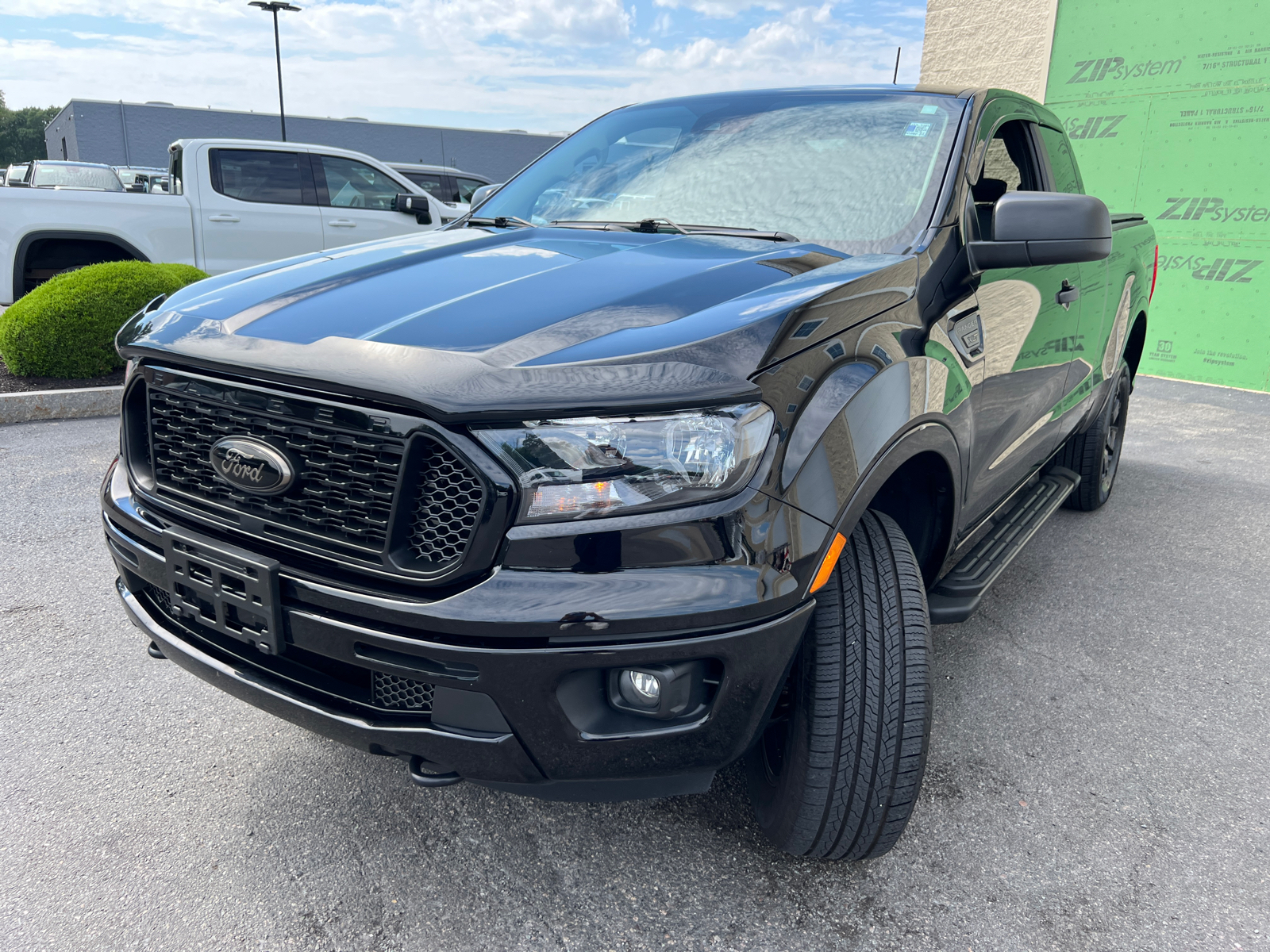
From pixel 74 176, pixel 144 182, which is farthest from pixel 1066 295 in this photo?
pixel 144 182

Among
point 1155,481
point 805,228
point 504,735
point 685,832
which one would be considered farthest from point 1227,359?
point 504,735

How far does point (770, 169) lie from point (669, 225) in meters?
0.35

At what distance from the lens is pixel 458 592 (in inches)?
56.6

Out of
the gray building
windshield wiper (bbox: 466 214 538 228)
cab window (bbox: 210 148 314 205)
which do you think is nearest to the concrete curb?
cab window (bbox: 210 148 314 205)

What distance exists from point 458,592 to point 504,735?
26cm

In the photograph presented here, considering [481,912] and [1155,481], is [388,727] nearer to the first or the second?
[481,912]

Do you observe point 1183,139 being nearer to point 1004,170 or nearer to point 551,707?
point 1004,170

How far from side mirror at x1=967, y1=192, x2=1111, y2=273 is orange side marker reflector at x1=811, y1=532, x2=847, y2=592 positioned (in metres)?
0.98

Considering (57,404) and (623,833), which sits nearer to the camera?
(623,833)

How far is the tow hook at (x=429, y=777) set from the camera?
1584 mm

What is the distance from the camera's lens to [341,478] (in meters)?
1.53

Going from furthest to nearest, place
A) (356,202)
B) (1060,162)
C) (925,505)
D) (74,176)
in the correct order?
(74,176) < (356,202) < (1060,162) < (925,505)

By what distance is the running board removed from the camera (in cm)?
229

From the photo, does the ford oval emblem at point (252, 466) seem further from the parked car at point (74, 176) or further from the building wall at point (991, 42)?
the parked car at point (74, 176)
